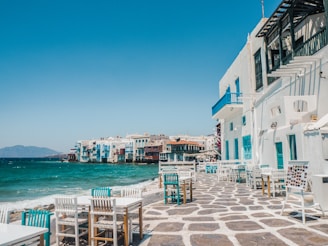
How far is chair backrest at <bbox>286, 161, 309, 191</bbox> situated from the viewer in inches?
212

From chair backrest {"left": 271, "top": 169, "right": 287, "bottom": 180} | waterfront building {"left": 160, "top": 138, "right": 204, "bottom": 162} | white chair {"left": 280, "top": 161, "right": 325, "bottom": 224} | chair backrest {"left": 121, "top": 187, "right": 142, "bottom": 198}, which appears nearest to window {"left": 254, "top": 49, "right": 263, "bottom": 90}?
chair backrest {"left": 271, "top": 169, "right": 287, "bottom": 180}

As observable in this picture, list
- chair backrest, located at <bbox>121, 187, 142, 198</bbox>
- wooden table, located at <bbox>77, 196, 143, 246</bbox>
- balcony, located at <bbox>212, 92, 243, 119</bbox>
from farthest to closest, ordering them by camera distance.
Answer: balcony, located at <bbox>212, 92, 243, 119</bbox> → chair backrest, located at <bbox>121, 187, 142, 198</bbox> → wooden table, located at <bbox>77, 196, 143, 246</bbox>

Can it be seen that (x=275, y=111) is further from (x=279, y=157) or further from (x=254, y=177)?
(x=254, y=177)

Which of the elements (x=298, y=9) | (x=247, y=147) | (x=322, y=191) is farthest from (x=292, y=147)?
(x=247, y=147)

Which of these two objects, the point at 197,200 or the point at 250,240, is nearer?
the point at 250,240

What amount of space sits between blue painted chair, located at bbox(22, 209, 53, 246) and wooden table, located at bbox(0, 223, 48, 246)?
0.97 feet

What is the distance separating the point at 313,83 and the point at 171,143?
194 ft

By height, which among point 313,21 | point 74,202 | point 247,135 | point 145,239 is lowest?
point 145,239

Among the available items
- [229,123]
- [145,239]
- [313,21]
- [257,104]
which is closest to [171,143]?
[229,123]

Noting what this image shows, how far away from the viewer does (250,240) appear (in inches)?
171

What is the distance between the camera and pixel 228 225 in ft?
17.3

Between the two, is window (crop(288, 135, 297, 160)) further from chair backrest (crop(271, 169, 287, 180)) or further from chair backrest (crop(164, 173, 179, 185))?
chair backrest (crop(164, 173, 179, 185))

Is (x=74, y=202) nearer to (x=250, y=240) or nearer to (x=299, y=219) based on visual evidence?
(x=250, y=240)

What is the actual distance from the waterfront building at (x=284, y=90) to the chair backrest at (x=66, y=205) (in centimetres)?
594
